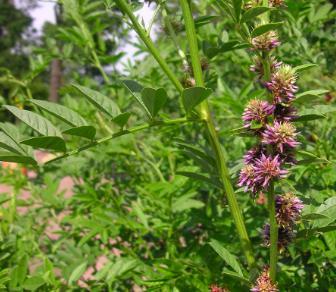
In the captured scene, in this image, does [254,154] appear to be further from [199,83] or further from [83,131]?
[83,131]

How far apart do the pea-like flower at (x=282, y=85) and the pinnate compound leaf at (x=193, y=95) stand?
0.34 ft

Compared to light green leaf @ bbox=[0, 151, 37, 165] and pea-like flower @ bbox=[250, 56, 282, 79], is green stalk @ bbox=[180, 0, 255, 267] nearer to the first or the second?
pea-like flower @ bbox=[250, 56, 282, 79]

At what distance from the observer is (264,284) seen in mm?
836

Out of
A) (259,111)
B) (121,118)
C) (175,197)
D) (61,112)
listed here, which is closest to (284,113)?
(259,111)

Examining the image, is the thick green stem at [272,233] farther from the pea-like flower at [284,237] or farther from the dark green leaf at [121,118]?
the dark green leaf at [121,118]

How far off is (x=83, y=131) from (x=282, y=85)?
0.34 meters

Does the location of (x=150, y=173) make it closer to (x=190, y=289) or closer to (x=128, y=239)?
(x=128, y=239)

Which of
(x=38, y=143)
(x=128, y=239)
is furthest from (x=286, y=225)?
(x=128, y=239)

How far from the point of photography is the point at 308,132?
1.76 meters

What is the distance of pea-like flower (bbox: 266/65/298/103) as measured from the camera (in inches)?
31.4

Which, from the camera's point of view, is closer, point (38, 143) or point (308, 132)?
point (38, 143)

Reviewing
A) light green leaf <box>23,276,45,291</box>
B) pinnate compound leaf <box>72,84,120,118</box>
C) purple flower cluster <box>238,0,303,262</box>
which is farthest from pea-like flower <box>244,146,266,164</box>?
light green leaf <box>23,276,45,291</box>

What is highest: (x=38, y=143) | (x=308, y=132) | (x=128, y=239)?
(x=38, y=143)

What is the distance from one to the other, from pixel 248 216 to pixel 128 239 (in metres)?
0.47
